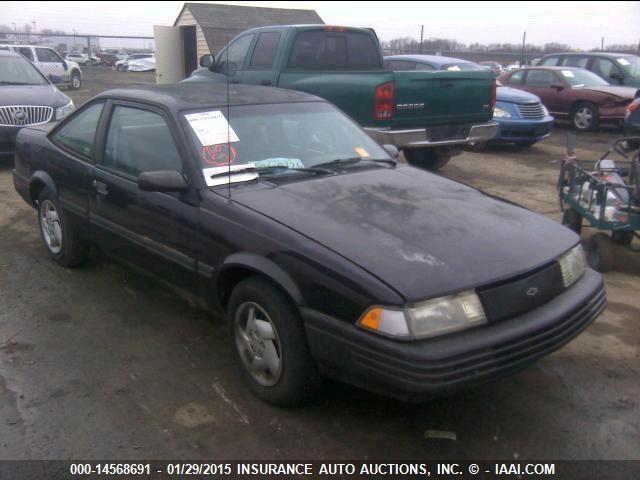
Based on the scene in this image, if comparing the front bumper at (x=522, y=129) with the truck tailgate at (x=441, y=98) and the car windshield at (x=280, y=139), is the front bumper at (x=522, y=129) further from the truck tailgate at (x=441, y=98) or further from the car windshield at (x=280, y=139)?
the car windshield at (x=280, y=139)

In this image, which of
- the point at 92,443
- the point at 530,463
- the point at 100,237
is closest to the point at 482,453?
the point at 530,463

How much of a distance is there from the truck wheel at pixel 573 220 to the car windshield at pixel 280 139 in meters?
2.62

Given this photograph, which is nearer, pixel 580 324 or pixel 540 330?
pixel 540 330

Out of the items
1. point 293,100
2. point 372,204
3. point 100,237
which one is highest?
point 293,100

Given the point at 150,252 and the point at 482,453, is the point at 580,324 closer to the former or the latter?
the point at 482,453

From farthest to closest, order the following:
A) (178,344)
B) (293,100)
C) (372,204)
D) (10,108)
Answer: (10,108)
(293,100)
(178,344)
(372,204)

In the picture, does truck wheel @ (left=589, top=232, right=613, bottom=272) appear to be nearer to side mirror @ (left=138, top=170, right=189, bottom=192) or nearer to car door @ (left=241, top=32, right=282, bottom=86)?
side mirror @ (left=138, top=170, right=189, bottom=192)

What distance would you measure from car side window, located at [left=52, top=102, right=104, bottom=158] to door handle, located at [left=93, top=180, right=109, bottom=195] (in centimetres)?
29

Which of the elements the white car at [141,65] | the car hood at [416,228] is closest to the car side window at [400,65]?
the car hood at [416,228]

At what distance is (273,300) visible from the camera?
2973mm

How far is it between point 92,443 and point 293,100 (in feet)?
8.33


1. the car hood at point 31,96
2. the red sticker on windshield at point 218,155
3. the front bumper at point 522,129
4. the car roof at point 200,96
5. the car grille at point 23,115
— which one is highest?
the car roof at point 200,96

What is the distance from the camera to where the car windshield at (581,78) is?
13.3 meters

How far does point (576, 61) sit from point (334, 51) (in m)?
9.56
